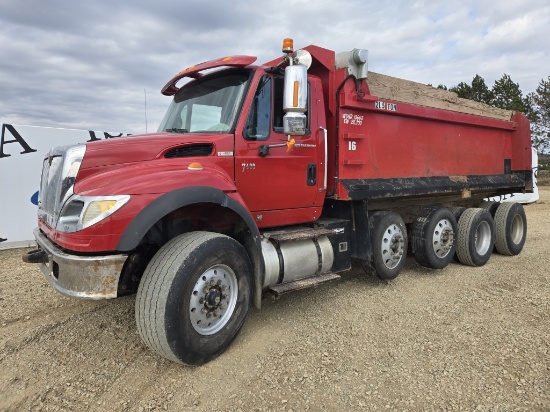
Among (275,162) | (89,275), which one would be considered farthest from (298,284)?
(89,275)

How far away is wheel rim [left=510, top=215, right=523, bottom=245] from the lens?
7148mm

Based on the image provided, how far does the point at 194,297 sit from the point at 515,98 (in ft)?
104

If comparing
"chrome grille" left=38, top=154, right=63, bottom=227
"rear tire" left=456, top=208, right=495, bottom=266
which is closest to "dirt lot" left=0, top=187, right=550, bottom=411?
"chrome grille" left=38, top=154, right=63, bottom=227

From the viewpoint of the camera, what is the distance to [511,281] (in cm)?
526

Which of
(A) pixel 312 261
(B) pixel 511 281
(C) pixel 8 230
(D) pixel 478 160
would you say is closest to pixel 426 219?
(B) pixel 511 281

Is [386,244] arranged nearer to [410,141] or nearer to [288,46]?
[410,141]

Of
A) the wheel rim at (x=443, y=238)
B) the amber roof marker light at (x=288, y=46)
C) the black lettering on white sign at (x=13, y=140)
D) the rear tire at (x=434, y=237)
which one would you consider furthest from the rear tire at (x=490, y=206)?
the black lettering on white sign at (x=13, y=140)

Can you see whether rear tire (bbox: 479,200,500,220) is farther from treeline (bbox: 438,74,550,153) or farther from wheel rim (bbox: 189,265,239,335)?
treeline (bbox: 438,74,550,153)

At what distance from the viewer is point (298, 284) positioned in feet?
12.7

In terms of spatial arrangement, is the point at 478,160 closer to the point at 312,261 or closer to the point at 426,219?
the point at 426,219

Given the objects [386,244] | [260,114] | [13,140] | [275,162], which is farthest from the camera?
[13,140]

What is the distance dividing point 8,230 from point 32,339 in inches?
198

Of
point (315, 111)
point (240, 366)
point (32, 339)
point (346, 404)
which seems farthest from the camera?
point (315, 111)

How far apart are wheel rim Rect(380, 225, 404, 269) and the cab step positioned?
1.02 m
